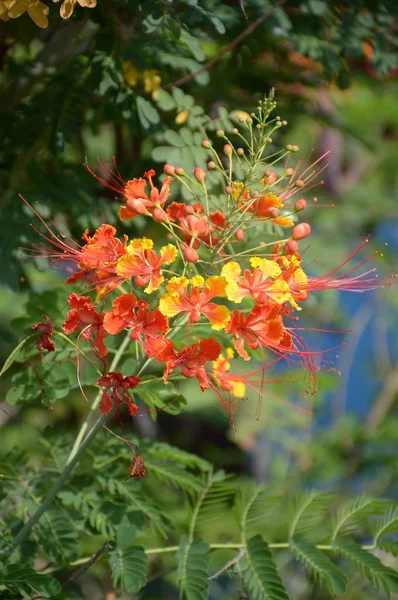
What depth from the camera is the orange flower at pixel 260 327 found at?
1.56 m

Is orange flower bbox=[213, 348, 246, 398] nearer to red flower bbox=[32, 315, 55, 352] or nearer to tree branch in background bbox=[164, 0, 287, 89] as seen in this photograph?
red flower bbox=[32, 315, 55, 352]

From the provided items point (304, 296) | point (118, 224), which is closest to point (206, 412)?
point (118, 224)

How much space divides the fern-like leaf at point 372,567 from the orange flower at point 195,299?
2.16 ft

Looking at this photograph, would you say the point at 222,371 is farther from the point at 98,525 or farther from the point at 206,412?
the point at 206,412

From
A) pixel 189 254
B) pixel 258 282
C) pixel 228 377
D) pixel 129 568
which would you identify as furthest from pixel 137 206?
pixel 129 568

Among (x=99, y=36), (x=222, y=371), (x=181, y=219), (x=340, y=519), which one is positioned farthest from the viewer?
(x=99, y=36)

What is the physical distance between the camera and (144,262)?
5.14ft

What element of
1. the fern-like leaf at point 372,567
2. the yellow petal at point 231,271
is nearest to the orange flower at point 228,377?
the yellow petal at point 231,271

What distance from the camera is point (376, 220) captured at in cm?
445

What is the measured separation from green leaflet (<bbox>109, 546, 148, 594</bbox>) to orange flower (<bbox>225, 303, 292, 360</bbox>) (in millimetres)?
501

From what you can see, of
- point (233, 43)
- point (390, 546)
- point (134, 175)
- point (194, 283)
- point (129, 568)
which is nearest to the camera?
point (194, 283)

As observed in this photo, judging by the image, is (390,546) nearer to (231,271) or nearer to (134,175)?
(231,271)

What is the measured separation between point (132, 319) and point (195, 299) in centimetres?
12

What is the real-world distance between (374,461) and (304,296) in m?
2.14
